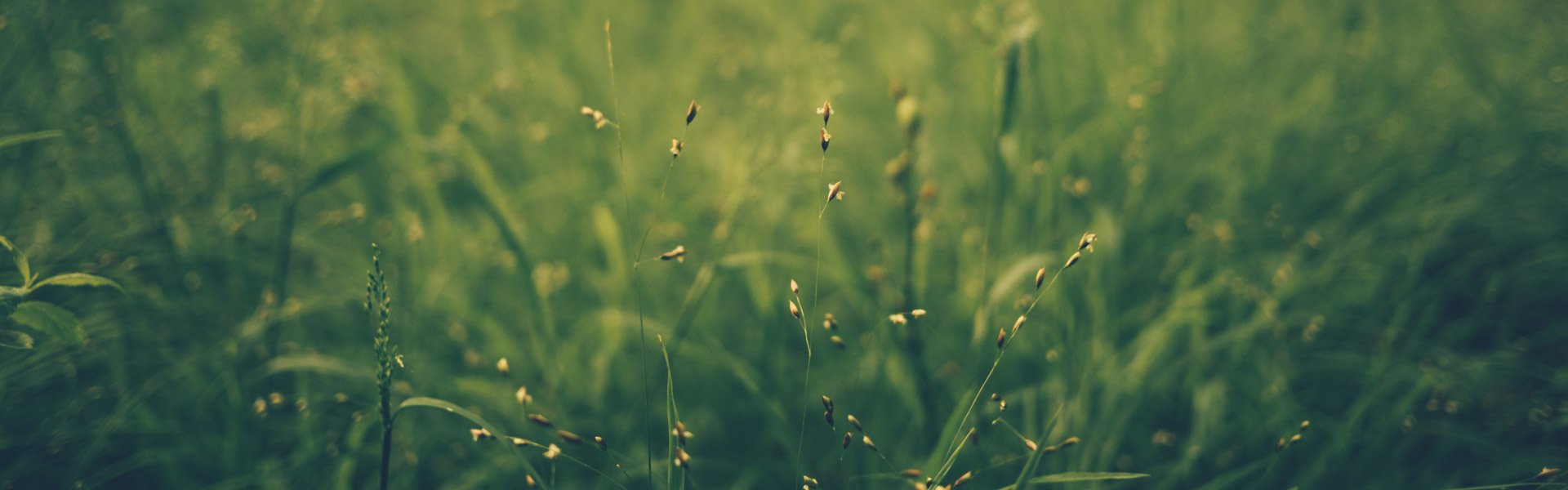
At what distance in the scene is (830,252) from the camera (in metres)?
1.68

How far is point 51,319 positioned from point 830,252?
4.17ft

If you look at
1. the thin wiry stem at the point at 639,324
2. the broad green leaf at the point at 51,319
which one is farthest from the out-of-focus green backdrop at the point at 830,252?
the broad green leaf at the point at 51,319

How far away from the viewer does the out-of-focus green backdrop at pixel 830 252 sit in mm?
1326

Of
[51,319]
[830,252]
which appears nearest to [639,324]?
[830,252]

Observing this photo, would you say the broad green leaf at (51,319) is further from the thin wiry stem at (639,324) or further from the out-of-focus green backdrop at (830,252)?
the thin wiry stem at (639,324)

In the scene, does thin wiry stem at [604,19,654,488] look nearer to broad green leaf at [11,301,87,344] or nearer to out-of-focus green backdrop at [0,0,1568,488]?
out-of-focus green backdrop at [0,0,1568,488]

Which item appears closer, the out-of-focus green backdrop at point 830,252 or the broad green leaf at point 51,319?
the broad green leaf at point 51,319

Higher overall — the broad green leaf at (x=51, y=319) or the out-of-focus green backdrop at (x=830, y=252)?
the broad green leaf at (x=51, y=319)

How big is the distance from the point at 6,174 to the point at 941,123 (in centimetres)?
230

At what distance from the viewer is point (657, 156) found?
2.19 metres

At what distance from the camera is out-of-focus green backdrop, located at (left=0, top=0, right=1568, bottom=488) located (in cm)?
133

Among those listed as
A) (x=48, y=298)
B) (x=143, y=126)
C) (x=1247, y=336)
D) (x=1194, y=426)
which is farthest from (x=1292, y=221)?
(x=143, y=126)

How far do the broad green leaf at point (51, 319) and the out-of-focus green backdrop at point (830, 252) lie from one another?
369 mm

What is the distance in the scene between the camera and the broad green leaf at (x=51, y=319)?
2.64 feet
